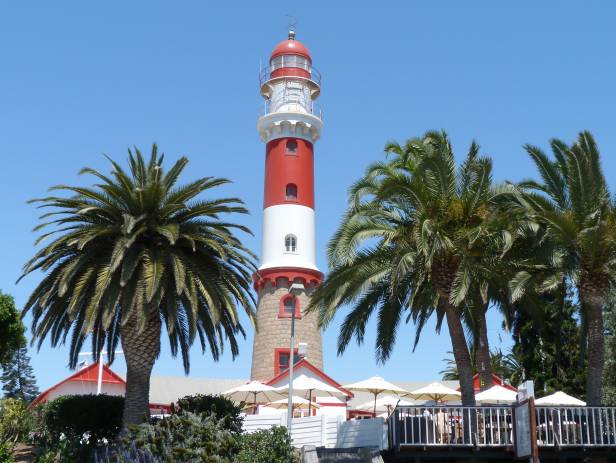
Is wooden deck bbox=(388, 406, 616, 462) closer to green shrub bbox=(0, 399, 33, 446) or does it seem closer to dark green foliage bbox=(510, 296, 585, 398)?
green shrub bbox=(0, 399, 33, 446)

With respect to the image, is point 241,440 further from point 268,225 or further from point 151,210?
point 268,225

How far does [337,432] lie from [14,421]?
10852mm

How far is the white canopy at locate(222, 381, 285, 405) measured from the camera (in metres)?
34.6

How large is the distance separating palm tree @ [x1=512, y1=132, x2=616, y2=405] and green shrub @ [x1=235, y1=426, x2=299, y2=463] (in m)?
7.63

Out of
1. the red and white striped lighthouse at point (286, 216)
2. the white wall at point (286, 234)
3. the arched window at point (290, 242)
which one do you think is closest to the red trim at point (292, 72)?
the red and white striped lighthouse at point (286, 216)

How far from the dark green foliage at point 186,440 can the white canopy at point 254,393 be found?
12.0 m

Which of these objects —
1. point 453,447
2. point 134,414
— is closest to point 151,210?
point 134,414

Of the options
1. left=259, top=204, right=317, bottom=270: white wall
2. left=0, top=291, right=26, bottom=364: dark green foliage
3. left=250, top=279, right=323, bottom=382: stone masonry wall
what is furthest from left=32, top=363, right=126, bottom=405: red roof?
left=0, top=291, right=26, bottom=364: dark green foliage

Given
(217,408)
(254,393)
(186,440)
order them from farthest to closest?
(254,393)
(217,408)
(186,440)

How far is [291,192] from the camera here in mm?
44438

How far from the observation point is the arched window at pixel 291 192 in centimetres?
4419

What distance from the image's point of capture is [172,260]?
24422 mm

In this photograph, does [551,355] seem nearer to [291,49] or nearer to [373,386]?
[373,386]

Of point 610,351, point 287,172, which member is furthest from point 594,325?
point 287,172
